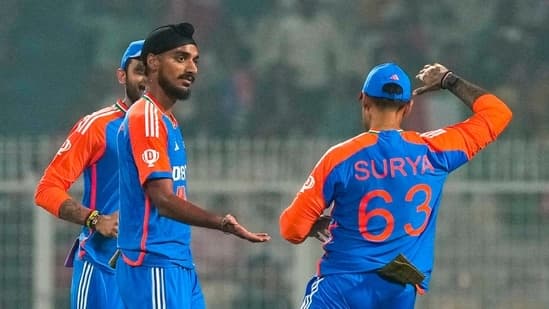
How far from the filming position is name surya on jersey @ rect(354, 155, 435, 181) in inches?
247

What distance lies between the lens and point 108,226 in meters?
6.91

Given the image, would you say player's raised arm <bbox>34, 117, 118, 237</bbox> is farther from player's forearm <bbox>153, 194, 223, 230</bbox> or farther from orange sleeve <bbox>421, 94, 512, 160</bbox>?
orange sleeve <bbox>421, 94, 512, 160</bbox>

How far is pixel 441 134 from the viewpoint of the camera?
6492 mm

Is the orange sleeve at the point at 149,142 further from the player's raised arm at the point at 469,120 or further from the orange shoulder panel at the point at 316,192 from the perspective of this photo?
the player's raised arm at the point at 469,120

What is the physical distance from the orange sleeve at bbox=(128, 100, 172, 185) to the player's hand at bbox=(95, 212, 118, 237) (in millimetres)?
881

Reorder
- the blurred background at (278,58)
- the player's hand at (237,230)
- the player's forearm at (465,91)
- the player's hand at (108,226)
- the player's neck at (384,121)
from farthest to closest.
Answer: the blurred background at (278,58) → the player's hand at (108,226) → the player's forearm at (465,91) → the player's neck at (384,121) → the player's hand at (237,230)

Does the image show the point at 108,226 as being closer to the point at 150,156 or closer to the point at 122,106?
the point at 122,106

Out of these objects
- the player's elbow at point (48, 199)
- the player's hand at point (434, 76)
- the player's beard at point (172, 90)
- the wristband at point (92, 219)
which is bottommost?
the wristband at point (92, 219)

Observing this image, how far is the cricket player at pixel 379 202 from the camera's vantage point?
20.6ft

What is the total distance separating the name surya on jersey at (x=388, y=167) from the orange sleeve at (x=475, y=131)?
0.15 meters

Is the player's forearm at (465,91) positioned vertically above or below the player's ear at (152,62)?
below

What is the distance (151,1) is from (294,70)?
6.33 feet

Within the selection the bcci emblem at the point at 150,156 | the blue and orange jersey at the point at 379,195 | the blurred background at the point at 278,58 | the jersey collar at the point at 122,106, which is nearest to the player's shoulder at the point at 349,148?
the blue and orange jersey at the point at 379,195

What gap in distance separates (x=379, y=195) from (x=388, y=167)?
13cm
